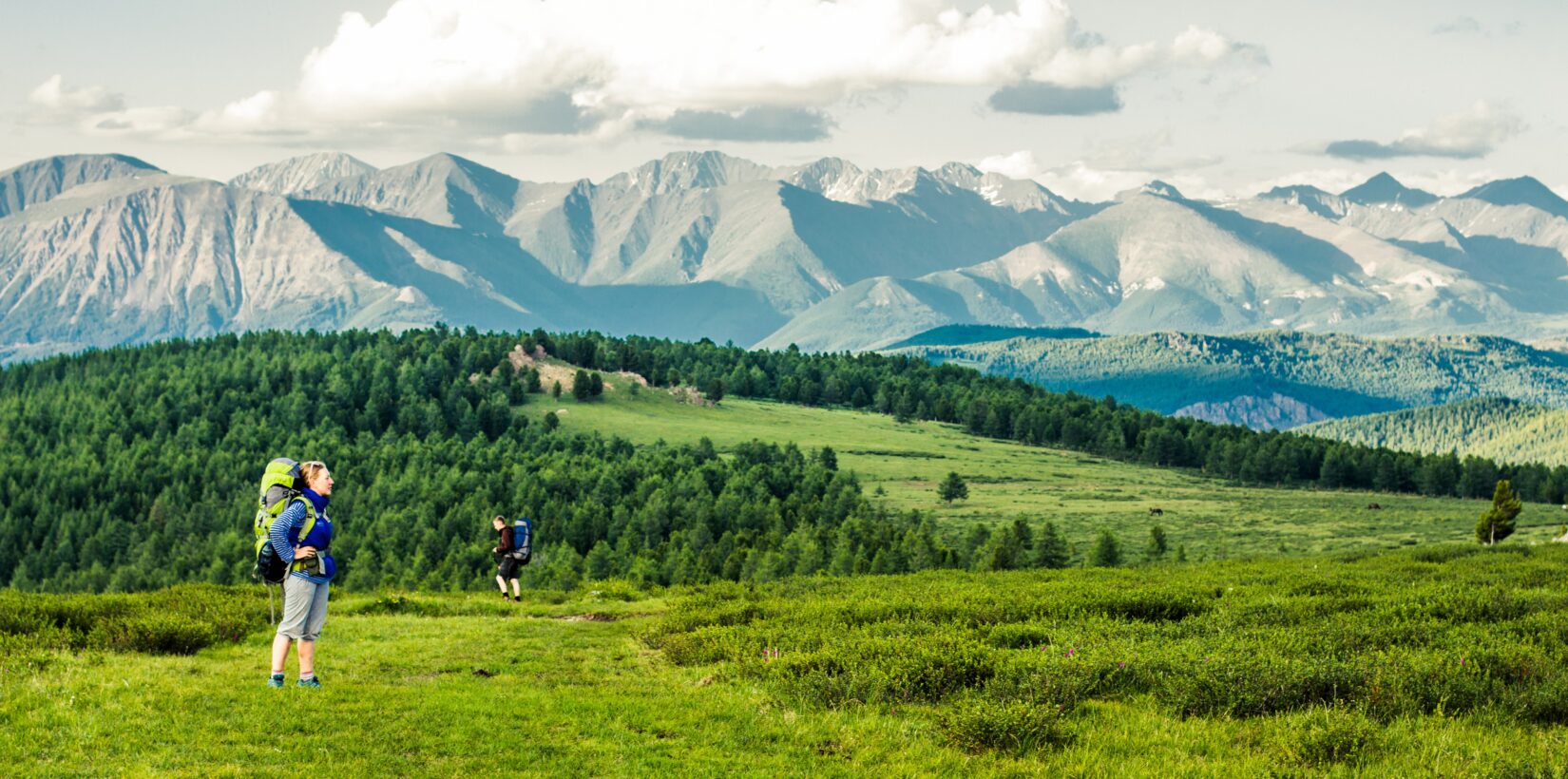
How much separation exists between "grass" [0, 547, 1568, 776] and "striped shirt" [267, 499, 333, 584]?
8.54 feet

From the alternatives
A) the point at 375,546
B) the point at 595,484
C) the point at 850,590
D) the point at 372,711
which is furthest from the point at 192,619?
the point at 595,484

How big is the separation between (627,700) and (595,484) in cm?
14946

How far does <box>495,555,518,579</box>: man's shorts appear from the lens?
135 feet

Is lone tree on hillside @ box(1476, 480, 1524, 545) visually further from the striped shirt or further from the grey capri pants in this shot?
the striped shirt

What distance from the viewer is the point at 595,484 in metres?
168

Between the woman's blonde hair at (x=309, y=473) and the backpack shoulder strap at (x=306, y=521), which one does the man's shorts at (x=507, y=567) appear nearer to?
the woman's blonde hair at (x=309, y=473)

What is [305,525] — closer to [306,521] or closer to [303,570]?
[306,521]

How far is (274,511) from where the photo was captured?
72.4ft

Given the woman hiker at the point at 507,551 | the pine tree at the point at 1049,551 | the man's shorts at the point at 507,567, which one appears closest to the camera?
the man's shorts at the point at 507,567

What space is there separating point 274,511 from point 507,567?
19.7 meters

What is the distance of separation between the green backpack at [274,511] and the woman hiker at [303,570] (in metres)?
0.10

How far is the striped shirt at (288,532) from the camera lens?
2186 centimetres

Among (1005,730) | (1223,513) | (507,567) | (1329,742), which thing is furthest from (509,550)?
(1223,513)

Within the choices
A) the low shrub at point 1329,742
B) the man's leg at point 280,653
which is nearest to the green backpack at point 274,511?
the man's leg at point 280,653
